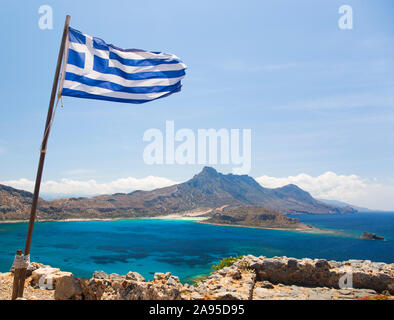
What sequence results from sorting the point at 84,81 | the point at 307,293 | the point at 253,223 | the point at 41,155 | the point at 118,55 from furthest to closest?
1. the point at 253,223
2. the point at 307,293
3. the point at 118,55
4. the point at 84,81
5. the point at 41,155

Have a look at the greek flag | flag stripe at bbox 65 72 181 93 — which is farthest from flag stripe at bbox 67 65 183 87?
flag stripe at bbox 65 72 181 93

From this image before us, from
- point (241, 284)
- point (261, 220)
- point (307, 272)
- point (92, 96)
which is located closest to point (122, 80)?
point (92, 96)

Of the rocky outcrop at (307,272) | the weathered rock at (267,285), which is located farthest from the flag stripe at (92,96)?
the rocky outcrop at (307,272)

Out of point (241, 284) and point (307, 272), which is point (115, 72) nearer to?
point (241, 284)

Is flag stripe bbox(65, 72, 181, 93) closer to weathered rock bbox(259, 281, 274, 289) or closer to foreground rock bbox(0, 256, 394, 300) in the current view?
foreground rock bbox(0, 256, 394, 300)

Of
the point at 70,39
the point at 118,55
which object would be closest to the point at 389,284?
the point at 118,55

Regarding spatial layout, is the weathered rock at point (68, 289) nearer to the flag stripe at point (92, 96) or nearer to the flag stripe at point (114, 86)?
the flag stripe at point (92, 96)
